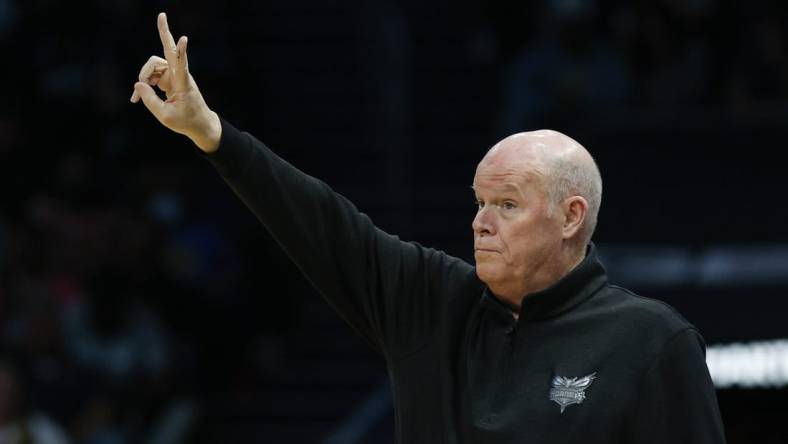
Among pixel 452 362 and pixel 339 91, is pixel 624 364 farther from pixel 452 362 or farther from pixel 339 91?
pixel 339 91

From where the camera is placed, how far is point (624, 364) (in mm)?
3529

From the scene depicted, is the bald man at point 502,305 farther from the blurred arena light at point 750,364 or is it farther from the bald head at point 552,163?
the blurred arena light at point 750,364

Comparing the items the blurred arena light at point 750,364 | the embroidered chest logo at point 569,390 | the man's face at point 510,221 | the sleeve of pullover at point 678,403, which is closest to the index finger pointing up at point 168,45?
the man's face at point 510,221

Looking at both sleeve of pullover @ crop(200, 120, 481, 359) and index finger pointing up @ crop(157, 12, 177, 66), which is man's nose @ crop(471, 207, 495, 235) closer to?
sleeve of pullover @ crop(200, 120, 481, 359)

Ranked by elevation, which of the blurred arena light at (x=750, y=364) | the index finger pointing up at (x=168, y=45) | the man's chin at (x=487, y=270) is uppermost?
the index finger pointing up at (x=168, y=45)

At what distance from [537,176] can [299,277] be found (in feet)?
27.6

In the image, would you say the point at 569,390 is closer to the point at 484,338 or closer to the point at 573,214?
the point at 484,338

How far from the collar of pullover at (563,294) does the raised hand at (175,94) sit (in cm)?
78

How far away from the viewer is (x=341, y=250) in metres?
3.80

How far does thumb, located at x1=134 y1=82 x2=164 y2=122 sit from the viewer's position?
3.51 m


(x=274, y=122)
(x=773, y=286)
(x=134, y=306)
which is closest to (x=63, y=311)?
(x=134, y=306)

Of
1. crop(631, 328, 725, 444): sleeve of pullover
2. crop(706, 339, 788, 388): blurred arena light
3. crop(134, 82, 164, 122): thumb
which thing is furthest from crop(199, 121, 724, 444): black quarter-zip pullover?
crop(706, 339, 788, 388): blurred arena light

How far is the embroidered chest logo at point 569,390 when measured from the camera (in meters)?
3.50

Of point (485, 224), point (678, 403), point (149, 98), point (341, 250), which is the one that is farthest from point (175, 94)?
point (678, 403)
